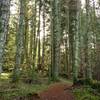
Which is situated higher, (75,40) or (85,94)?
(75,40)

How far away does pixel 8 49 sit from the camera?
32.3 meters

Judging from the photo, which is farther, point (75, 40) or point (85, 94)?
point (75, 40)

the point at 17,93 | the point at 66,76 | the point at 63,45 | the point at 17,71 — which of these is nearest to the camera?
the point at 17,93

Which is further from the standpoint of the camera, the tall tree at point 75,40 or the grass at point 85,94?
the tall tree at point 75,40

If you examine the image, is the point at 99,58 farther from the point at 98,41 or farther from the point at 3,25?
the point at 3,25

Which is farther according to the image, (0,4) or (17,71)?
(17,71)

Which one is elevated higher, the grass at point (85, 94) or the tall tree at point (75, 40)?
the tall tree at point (75, 40)

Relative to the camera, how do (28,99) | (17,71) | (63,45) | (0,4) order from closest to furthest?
(0,4) < (28,99) < (17,71) < (63,45)

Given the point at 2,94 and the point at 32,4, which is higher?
the point at 32,4

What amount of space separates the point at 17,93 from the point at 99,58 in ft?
73.0

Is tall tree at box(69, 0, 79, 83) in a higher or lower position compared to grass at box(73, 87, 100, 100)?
higher

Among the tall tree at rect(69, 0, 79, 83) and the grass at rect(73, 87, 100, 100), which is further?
the tall tree at rect(69, 0, 79, 83)


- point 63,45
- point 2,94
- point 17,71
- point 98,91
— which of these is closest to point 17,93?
point 2,94

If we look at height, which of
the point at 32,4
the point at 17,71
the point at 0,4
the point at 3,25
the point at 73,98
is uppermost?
the point at 32,4
